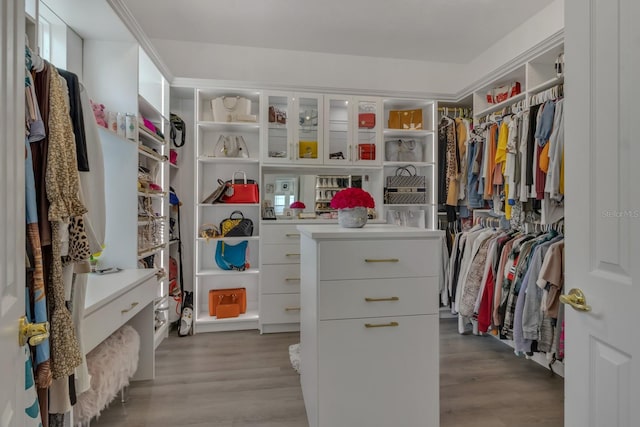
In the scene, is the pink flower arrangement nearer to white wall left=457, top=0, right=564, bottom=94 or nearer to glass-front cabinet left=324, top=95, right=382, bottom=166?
glass-front cabinet left=324, top=95, right=382, bottom=166

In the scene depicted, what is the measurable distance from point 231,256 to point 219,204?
536 millimetres

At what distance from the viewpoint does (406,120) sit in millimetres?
3482

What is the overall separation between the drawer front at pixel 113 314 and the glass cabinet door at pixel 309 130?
1798 mm

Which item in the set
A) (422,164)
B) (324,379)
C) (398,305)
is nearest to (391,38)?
(422,164)

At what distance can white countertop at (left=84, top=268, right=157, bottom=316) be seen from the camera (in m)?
1.55

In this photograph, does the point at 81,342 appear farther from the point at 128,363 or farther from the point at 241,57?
the point at 241,57

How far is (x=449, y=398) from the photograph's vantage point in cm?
202

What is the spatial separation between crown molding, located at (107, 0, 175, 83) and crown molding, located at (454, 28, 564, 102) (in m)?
2.77

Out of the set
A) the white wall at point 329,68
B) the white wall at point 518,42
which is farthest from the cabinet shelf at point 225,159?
the white wall at point 518,42

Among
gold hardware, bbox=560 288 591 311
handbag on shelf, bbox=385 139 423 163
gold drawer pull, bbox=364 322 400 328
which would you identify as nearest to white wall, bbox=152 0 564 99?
handbag on shelf, bbox=385 139 423 163

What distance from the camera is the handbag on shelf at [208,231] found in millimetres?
3098

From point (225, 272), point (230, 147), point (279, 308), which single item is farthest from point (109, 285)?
point (230, 147)

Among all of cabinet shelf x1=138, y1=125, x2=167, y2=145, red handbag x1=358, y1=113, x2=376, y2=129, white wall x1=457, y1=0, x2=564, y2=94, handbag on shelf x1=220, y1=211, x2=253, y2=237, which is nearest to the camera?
cabinet shelf x1=138, y1=125, x2=167, y2=145

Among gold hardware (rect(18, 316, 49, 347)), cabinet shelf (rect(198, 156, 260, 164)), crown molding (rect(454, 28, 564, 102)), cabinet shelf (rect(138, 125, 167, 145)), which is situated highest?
crown molding (rect(454, 28, 564, 102))
